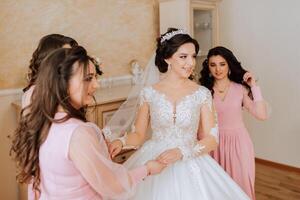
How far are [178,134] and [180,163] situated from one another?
6.9 inches

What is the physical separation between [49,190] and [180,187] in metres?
0.67

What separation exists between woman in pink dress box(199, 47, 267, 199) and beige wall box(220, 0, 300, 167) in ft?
4.95

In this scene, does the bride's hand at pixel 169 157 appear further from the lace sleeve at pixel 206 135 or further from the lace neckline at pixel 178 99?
the lace neckline at pixel 178 99

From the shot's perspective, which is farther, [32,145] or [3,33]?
[3,33]

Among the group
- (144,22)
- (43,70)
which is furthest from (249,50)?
(43,70)

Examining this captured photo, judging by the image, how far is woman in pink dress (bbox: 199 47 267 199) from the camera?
2.14 meters

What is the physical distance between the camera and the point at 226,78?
225 centimetres

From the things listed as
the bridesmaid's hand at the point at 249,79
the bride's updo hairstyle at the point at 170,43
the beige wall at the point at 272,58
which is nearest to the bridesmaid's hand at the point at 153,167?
the bride's updo hairstyle at the point at 170,43

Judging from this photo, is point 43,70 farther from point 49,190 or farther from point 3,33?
point 3,33

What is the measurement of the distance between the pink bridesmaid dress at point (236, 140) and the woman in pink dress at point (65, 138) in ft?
3.91

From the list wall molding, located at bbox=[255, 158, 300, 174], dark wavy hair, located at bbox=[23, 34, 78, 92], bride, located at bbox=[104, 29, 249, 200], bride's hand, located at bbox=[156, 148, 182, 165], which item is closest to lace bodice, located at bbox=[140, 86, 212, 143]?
bride, located at bbox=[104, 29, 249, 200]

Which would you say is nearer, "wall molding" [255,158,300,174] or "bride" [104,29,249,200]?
"bride" [104,29,249,200]

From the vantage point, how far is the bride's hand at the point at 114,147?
5.40 ft

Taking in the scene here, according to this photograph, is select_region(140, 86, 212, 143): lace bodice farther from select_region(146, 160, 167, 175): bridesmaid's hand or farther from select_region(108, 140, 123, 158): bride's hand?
select_region(146, 160, 167, 175): bridesmaid's hand
